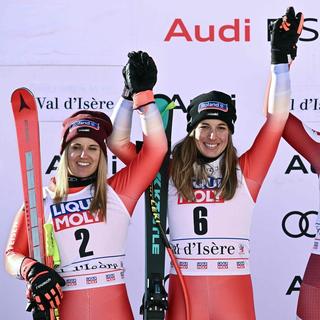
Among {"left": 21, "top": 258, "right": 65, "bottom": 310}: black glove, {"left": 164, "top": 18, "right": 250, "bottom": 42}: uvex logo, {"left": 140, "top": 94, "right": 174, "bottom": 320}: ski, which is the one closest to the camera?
{"left": 21, "top": 258, "right": 65, "bottom": 310}: black glove

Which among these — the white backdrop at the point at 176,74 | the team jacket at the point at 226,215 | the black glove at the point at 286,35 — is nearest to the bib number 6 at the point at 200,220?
the team jacket at the point at 226,215

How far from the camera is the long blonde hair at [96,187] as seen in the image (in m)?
3.22

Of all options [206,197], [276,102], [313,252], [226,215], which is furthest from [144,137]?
[313,252]

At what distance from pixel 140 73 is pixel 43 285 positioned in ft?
3.05

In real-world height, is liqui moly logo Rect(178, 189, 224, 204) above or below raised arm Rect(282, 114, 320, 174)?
below

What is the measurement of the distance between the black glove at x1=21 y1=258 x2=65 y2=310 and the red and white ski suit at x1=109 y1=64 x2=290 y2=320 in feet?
1.78

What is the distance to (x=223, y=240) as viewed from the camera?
3.28 metres

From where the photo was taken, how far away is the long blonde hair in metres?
3.22

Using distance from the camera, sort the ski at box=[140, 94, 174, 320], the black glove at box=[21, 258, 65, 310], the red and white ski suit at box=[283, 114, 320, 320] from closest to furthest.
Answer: the black glove at box=[21, 258, 65, 310] < the ski at box=[140, 94, 174, 320] < the red and white ski suit at box=[283, 114, 320, 320]

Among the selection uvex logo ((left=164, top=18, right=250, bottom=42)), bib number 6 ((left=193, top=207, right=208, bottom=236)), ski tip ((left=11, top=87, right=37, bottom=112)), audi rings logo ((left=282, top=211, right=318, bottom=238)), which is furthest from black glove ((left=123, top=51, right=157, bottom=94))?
audi rings logo ((left=282, top=211, right=318, bottom=238))

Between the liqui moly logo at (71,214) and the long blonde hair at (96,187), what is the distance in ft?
0.09

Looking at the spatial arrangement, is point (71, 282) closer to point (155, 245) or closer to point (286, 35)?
point (155, 245)

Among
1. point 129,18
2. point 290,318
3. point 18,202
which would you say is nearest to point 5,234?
point 18,202

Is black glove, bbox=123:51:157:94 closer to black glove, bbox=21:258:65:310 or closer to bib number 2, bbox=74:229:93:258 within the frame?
bib number 2, bbox=74:229:93:258
